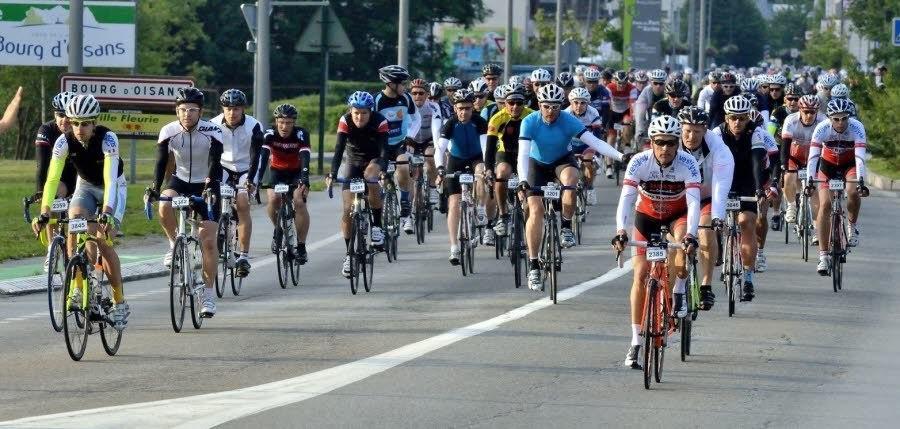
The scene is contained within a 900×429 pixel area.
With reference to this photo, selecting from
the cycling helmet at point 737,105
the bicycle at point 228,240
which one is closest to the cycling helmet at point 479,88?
the bicycle at point 228,240

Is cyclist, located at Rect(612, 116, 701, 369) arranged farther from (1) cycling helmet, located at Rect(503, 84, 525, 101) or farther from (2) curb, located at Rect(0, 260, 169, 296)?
(2) curb, located at Rect(0, 260, 169, 296)

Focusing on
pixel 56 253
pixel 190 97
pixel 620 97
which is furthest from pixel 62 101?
pixel 620 97

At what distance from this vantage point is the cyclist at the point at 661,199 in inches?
465

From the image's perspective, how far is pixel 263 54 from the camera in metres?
28.4

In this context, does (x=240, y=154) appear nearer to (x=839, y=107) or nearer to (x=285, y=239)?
(x=285, y=239)

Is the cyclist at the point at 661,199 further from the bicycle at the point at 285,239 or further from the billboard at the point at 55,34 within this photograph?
the billboard at the point at 55,34

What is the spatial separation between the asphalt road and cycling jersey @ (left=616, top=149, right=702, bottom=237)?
1.05 m

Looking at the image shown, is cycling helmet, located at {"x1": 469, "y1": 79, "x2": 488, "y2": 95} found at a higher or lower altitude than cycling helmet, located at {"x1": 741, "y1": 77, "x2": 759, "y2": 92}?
lower

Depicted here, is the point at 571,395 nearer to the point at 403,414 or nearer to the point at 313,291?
the point at 403,414

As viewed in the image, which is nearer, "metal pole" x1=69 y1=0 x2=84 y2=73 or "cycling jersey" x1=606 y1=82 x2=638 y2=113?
"metal pole" x1=69 y1=0 x2=84 y2=73

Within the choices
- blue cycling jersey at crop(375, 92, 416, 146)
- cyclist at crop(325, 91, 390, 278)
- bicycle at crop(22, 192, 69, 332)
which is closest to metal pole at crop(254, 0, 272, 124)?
blue cycling jersey at crop(375, 92, 416, 146)

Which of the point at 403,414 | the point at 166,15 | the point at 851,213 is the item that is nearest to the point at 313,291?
the point at 851,213

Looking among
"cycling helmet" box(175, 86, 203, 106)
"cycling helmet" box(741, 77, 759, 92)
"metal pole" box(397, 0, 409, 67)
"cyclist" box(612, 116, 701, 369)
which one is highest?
"metal pole" box(397, 0, 409, 67)

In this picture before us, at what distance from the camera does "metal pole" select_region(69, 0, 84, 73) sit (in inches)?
863
